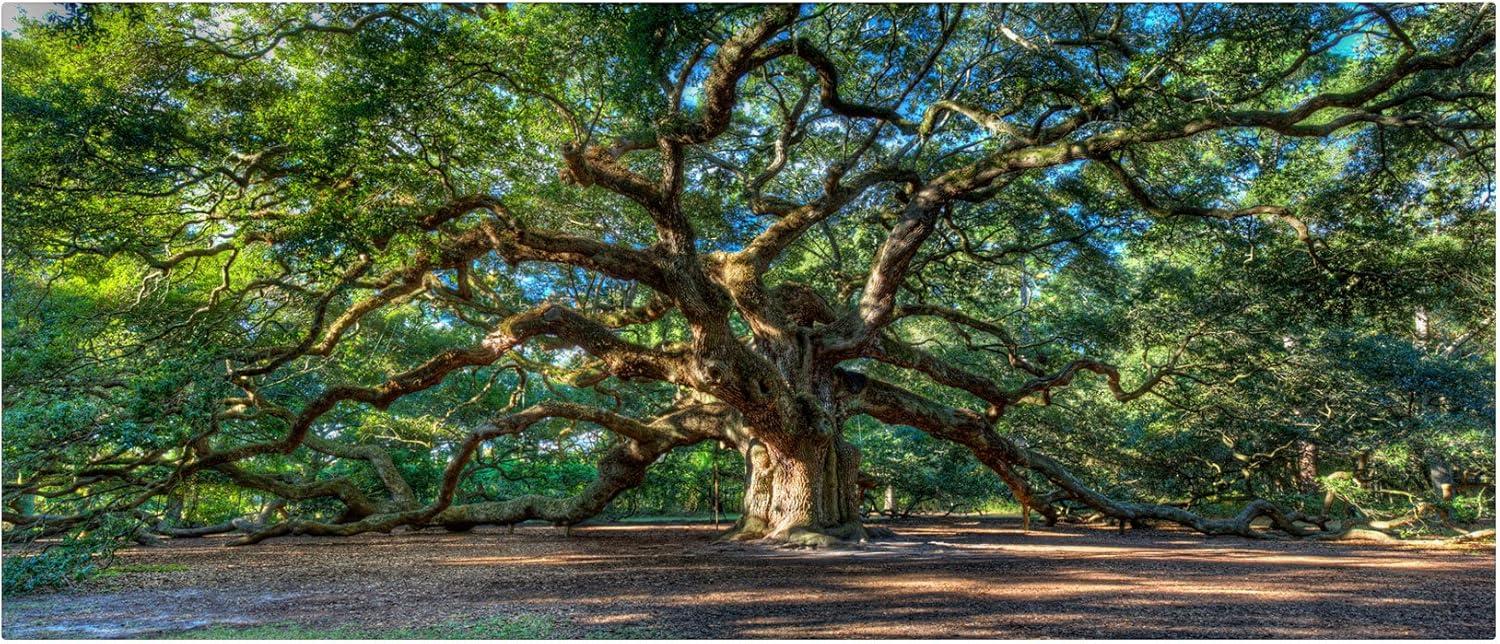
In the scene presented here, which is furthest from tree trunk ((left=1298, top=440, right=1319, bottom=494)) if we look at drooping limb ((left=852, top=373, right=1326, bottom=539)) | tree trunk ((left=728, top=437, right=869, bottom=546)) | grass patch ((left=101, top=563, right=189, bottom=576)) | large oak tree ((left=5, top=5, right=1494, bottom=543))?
grass patch ((left=101, top=563, right=189, bottom=576))

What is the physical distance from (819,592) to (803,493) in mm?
3891

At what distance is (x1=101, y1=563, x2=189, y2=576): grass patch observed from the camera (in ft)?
24.5

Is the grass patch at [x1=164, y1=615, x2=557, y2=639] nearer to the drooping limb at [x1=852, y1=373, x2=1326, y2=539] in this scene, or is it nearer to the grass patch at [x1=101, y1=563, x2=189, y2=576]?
the grass patch at [x1=101, y1=563, x2=189, y2=576]

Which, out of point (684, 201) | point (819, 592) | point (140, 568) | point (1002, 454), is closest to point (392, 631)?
point (819, 592)

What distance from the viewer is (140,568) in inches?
312

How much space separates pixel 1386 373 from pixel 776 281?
9.25 meters

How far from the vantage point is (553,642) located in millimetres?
4160

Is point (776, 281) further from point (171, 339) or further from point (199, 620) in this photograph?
point (199, 620)

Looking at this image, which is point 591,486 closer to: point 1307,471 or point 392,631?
point 392,631

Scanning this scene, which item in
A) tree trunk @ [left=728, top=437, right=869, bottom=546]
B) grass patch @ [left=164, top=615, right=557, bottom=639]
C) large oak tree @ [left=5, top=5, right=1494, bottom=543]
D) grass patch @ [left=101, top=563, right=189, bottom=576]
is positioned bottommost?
grass patch @ [left=101, top=563, right=189, bottom=576]

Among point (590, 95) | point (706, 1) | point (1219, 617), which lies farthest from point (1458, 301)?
point (590, 95)

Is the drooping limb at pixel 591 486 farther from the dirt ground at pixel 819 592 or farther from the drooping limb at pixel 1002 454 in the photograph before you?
the drooping limb at pixel 1002 454

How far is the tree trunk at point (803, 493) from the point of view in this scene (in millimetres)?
9547

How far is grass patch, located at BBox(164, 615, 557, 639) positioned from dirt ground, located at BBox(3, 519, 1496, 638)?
0.13m
